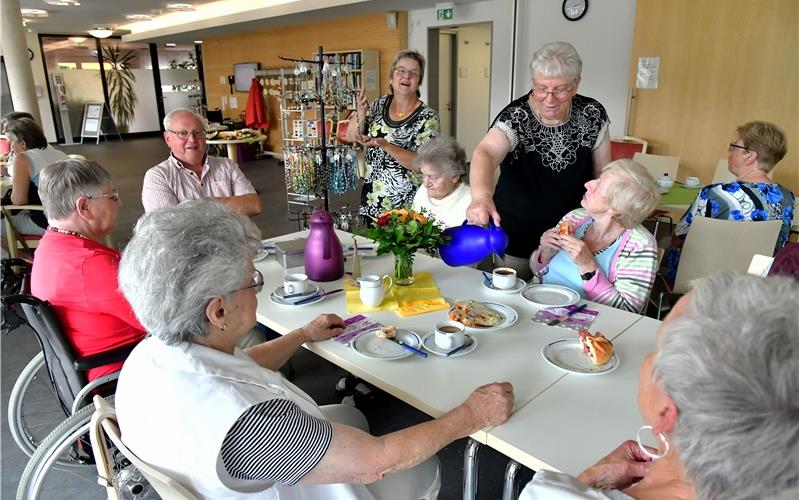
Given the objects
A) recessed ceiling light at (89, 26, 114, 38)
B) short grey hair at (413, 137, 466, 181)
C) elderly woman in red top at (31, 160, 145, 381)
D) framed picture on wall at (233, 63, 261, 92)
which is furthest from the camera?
recessed ceiling light at (89, 26, 114, 38)

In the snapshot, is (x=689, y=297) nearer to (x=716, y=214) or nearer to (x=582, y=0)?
(x=716, y=214)

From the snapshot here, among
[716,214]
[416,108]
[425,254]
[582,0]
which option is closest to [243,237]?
[425,254]

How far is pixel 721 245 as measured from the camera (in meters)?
2.80

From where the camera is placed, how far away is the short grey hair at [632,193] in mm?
2016

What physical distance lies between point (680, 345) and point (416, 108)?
110 inches

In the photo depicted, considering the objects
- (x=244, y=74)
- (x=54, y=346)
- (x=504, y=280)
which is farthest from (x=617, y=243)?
(x=244, y=74)

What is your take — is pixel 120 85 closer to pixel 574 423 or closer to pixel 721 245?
pixel 721 245

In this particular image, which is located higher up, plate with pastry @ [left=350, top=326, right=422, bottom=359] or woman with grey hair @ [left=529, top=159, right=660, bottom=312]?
woman with grey hair @ [left=529, top=159, right=660, bottom=312]

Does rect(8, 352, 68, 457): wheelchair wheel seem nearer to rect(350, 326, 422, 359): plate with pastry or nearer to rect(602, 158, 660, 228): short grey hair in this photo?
rect(350, 326, 422, 359): plate with pastry

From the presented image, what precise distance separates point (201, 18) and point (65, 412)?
12.3 meters

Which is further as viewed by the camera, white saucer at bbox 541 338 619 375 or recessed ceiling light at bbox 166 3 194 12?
recessed ceiling light at bbox 166 3 194 12

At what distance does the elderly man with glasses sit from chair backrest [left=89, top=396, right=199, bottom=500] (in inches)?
70.5

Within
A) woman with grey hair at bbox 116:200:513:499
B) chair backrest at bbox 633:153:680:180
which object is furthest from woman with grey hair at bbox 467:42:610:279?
chair backrest at bbox 633:153:680:180

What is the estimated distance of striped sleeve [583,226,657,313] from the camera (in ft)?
A: 6.69
